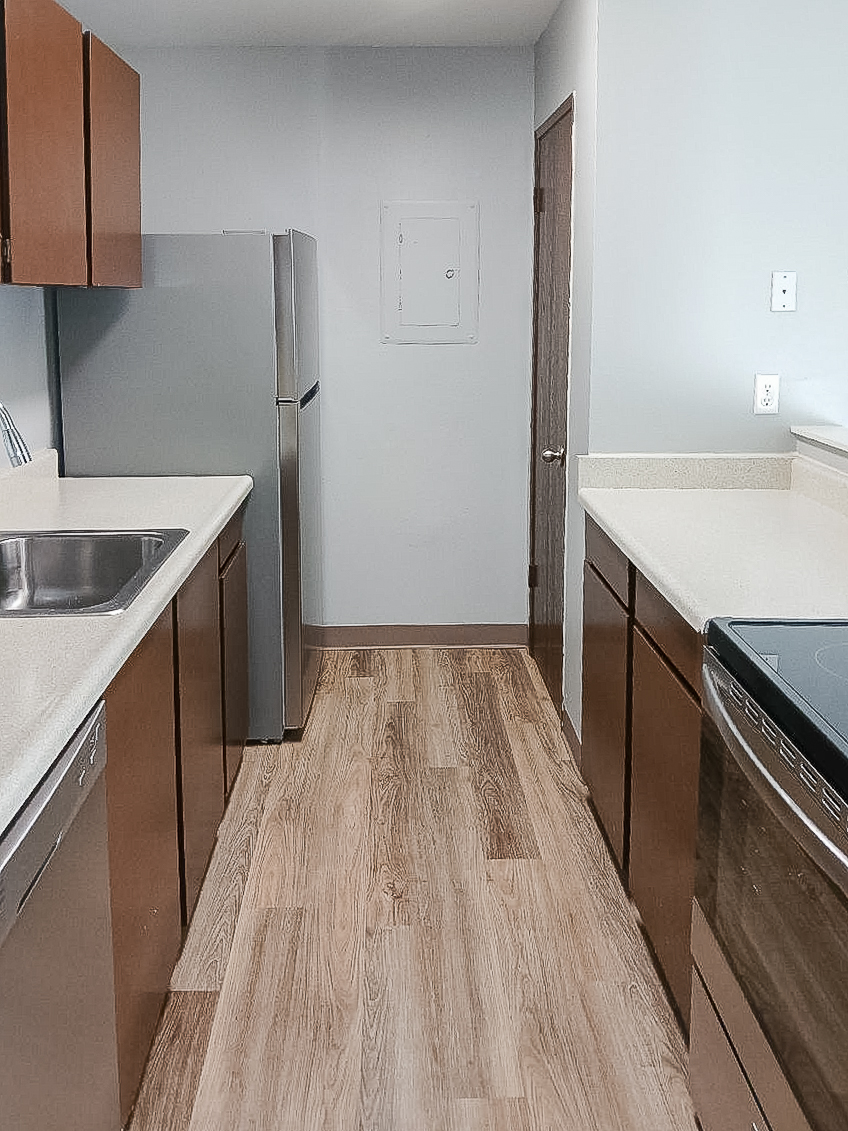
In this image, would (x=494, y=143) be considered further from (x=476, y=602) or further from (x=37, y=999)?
(x=37, y=999)

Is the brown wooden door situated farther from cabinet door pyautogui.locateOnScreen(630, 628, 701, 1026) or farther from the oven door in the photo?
the oven door

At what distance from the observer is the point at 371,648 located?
5379mm

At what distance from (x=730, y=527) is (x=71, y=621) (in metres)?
1.55

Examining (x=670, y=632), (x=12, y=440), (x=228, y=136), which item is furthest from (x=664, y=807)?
(x=228, y=136)

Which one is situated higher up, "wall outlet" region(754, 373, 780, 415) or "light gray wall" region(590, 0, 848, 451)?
"light gray wall" region(590, 0, 848, 451)

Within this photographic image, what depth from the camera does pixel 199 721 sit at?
9.82 feet

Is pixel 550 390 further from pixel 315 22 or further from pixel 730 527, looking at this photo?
pixel 730 527

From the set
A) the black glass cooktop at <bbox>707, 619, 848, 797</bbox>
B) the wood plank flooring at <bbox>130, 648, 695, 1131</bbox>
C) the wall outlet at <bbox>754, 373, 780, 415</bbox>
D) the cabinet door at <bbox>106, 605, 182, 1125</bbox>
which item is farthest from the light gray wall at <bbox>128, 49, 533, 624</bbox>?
the black glass cooktop at <bbox>707, 619, 848, 797</bbox>

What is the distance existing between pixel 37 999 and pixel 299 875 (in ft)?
5.67

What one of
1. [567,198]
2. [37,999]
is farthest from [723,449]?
[37,999]

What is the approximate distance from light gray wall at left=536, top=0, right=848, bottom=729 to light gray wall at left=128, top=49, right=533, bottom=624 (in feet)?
4.51

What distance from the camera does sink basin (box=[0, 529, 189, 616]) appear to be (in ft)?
9.46

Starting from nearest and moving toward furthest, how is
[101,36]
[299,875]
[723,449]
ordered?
[299,875]
[723,449]
[101,36]

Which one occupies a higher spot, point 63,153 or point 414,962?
point 63,153
